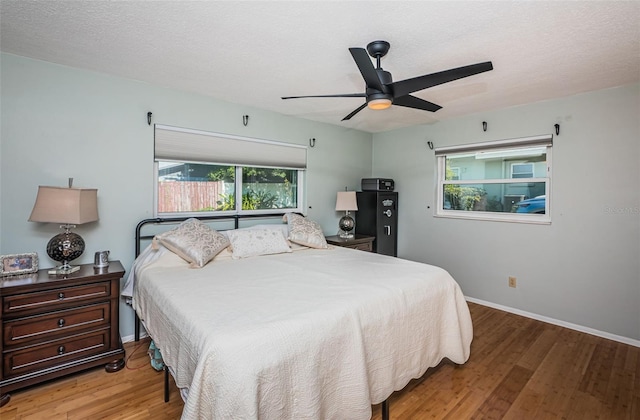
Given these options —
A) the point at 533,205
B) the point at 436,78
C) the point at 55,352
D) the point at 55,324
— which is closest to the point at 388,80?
the point at 436,78

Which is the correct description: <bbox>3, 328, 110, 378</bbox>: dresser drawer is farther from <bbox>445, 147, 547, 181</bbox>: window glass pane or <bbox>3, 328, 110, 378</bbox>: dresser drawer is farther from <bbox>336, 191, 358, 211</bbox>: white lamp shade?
<bbox>445, 147, 547, 181</bbox>: window glass pane

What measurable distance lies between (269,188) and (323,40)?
2212 mm

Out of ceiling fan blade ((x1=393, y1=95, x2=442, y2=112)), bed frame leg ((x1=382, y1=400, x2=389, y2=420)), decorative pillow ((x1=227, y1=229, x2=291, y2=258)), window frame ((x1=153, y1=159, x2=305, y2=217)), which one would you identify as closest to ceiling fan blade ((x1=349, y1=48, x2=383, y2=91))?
ceiling fan blade ((x1=393, y1=95, x2=442, y2=112))

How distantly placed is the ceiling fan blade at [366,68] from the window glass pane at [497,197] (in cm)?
259

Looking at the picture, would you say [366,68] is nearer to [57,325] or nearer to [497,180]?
[57,325]

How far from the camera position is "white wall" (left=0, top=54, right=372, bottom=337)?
2344mm

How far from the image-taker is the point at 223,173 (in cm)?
354

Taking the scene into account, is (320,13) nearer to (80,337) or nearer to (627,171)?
(80,337)

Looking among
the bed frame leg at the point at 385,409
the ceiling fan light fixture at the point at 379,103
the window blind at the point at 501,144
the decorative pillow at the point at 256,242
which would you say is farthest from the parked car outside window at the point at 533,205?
the bed frame leg at the point at 385,409

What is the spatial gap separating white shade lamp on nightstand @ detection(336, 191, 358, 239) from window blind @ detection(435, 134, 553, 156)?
4.38 ft

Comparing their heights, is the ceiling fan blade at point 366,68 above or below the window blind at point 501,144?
above

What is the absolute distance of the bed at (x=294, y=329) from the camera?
4.18 feet

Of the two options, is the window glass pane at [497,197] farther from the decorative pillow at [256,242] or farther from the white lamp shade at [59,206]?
the white lamp shade at [59,206]

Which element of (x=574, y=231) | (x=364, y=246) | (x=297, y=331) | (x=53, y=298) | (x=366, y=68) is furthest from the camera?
(x=364, y=246)
